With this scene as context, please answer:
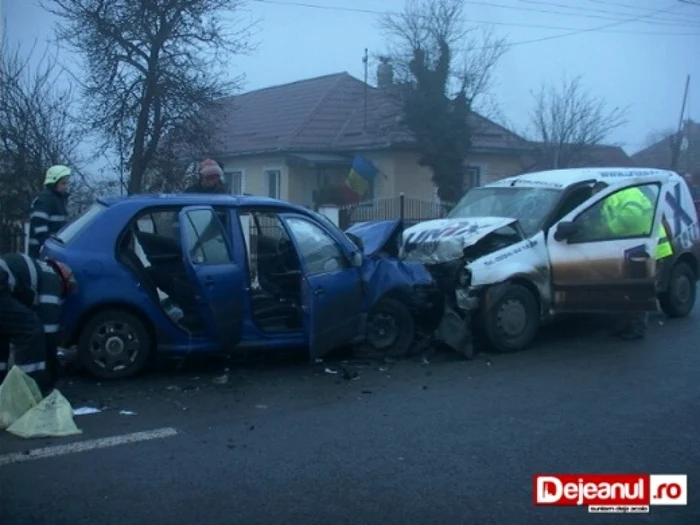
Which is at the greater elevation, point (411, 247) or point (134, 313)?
point (411, 247)

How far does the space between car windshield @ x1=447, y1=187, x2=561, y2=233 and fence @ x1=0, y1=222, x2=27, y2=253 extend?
744 centimetres

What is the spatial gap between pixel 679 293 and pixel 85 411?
311 inches

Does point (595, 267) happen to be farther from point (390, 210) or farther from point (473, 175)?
point (473, 175)

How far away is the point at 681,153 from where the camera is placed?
109 ft

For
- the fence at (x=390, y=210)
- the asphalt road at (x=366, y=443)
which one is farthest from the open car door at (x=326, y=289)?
the fence at (x=390, y=210)

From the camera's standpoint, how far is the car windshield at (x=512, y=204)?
29.8ft

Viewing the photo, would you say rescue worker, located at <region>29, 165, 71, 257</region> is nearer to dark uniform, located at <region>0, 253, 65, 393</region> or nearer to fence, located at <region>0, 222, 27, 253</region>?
dark uniform, located at <region>0, 253, 65, 393</region>

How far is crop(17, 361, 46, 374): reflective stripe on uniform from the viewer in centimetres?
612

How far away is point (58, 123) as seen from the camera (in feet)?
42.6

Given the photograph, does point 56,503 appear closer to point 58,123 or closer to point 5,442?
point 5,442

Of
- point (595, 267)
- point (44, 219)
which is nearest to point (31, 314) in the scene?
point (44, 219)

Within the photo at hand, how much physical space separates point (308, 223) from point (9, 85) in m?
7.44

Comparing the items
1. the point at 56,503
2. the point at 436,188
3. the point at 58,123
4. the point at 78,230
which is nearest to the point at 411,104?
the point at 436,188

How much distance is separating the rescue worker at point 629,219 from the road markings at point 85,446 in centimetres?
574
